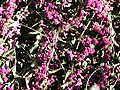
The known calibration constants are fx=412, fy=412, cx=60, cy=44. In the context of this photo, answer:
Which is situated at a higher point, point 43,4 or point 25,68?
point 43,4

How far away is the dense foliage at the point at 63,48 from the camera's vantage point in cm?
285

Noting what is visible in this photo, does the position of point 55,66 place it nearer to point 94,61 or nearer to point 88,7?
point 94,61

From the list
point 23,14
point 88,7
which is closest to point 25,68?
point 23,14

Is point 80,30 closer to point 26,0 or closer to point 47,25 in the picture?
point 47,25

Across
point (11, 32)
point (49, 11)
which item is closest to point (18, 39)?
point (11, 32)

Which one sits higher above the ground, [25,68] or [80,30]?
[80,30]

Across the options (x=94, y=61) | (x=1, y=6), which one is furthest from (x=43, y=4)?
(x=94, y=61)

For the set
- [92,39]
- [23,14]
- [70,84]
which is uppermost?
[23,14]

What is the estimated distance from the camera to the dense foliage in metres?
2.85

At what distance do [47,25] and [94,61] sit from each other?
16.5 inches

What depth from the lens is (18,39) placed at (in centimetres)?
296

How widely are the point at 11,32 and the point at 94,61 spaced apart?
0.61 metres

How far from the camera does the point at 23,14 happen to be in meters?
2.97

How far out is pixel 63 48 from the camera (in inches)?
114
